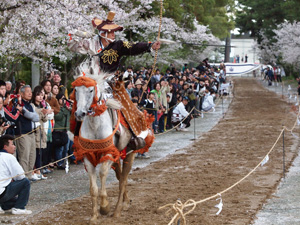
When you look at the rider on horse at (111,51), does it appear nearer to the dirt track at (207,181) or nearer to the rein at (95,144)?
the rein at (95,144)

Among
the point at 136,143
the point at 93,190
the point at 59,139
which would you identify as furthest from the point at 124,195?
the point at 59,139

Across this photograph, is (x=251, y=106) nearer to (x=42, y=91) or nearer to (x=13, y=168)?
(x=42, y=91)

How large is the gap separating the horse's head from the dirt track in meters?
1.66

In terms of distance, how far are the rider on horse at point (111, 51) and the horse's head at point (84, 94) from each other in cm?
68

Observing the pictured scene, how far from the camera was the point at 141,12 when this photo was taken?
76.1ft

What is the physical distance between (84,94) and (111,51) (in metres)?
1.24

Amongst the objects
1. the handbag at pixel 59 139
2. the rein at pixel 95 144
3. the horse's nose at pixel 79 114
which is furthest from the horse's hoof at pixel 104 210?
the handbag at pixel 59 139

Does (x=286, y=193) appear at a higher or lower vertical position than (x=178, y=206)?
lower

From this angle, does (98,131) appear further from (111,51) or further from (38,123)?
(38,123)

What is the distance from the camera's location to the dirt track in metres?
7.36

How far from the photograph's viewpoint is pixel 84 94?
6.70 m

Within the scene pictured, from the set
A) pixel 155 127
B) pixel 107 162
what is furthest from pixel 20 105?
pixel 155 127

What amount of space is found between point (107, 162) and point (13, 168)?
4.90 feet

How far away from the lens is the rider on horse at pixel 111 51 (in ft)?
25.1
